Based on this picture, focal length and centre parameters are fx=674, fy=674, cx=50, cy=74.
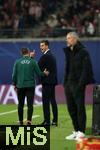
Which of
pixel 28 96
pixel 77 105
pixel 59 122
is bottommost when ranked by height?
pixel 59 122

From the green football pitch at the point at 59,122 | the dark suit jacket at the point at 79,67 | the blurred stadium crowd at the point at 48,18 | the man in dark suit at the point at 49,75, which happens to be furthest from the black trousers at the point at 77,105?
the blurred stadium crowd at the point at 48,18

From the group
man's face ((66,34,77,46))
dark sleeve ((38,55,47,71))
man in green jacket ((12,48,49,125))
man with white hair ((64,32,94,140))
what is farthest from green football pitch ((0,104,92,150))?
man's face ((66,34,77,46))

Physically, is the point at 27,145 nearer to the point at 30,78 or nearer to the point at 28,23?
the point at 30,78

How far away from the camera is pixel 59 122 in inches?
711

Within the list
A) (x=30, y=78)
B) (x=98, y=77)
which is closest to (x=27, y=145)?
(x=30, y=78)

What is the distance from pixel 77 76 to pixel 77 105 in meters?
0.61

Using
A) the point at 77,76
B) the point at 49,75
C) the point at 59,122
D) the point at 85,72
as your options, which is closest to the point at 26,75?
the point at 49,75

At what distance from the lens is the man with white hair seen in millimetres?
13969

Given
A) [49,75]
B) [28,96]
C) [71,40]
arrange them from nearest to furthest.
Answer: [71,40] < [28,96] < [49,75]

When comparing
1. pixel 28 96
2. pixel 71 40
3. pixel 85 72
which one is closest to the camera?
pixel 85 72

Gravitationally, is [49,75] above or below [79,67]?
below

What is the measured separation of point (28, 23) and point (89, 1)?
2.97 metres

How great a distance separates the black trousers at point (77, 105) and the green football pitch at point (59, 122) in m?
0.47

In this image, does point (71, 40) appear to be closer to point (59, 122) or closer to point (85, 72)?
point (85, 72)
